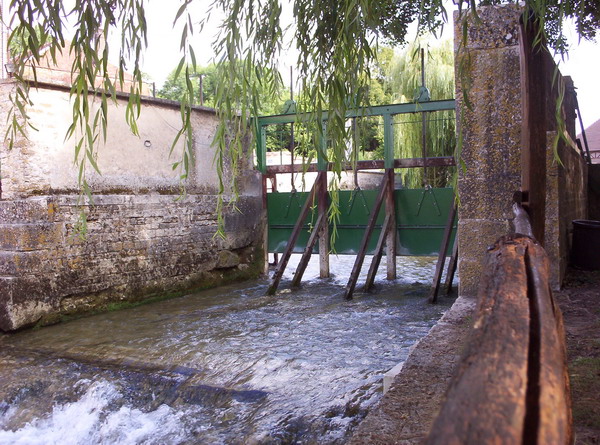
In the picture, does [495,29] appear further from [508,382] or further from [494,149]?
[508,382]

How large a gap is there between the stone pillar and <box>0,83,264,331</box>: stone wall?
3487mm

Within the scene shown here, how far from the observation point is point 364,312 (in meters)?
7.77

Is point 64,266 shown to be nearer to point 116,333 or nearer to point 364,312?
point 116,333

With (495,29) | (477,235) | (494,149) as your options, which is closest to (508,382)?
(477,235)

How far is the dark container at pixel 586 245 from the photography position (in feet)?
17.3

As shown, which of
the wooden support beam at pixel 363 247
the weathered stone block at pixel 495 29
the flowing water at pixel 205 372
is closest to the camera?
the flowing water at pixel 205 372

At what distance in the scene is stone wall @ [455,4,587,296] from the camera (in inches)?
171

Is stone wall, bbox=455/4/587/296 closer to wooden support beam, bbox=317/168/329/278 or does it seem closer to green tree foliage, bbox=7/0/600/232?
green tree foliage, bbox=7/0/600/232

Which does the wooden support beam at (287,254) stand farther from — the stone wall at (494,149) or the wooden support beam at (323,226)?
the stone wall at (494,149)

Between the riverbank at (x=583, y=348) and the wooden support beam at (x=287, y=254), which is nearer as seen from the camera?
the riverbank at (x=583, y=348)

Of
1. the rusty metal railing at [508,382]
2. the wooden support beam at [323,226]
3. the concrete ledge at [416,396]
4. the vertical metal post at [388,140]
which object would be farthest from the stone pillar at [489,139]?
the wooden support beam at [323,226]

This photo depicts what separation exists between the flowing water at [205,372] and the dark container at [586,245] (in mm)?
1954

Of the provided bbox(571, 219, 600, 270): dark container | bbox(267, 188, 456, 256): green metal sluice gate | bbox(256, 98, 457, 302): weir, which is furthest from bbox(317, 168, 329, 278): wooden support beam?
bbox(571, 219, 600, 270): dark container

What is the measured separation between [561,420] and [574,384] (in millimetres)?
2083
